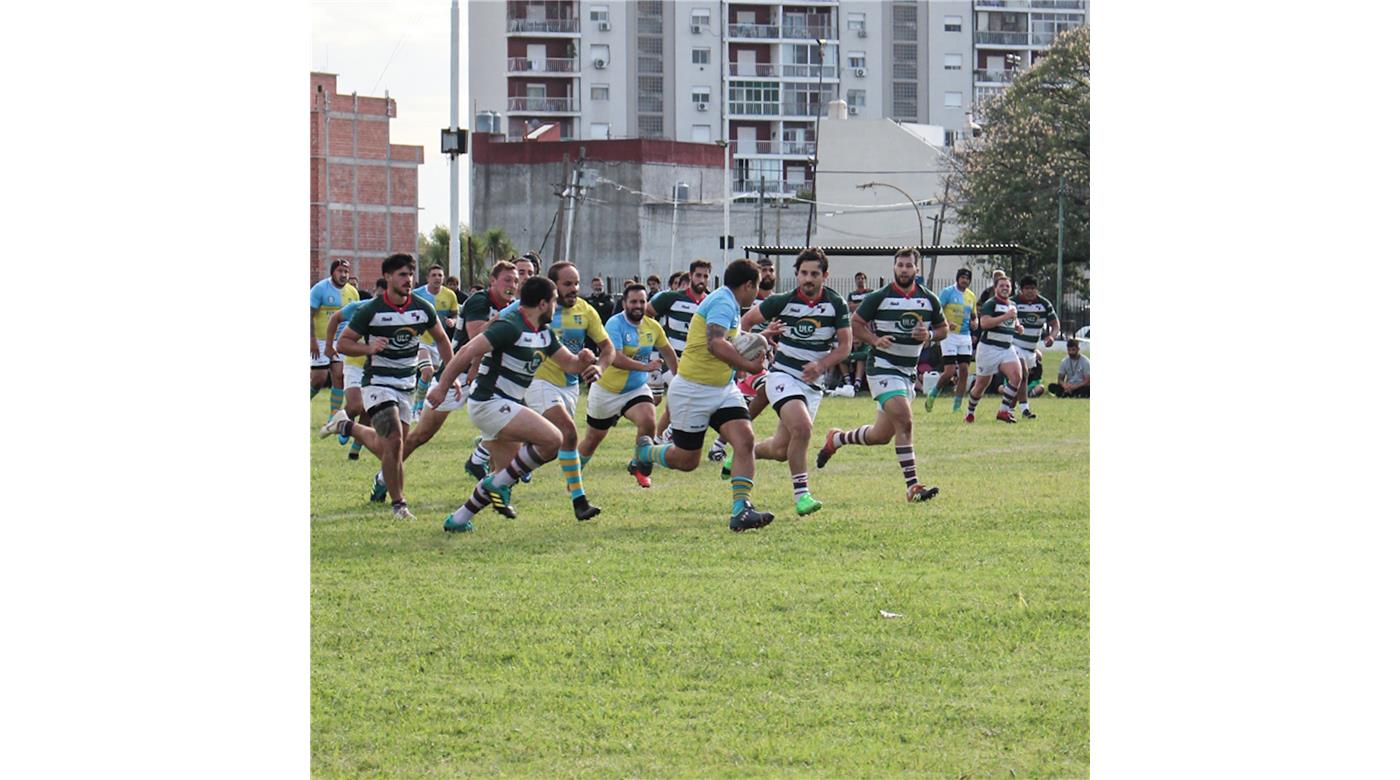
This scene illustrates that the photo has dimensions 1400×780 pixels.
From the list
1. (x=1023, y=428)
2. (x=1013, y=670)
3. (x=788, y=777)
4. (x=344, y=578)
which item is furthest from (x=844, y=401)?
(x=788, y=777)

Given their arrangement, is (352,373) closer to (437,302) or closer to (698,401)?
(437,302)

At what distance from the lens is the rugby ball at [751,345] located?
1012cm

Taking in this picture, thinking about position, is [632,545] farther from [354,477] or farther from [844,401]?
[844,401]

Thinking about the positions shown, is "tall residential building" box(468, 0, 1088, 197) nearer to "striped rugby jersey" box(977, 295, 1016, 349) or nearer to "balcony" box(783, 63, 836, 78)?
"balcony" box(783, 63, 836, 78)

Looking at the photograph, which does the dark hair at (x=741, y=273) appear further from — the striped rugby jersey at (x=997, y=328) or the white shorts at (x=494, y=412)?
the striped rugby jersey at (x=997, y=328)

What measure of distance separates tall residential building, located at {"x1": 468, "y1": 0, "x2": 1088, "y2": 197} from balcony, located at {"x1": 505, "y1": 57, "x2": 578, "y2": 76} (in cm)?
4

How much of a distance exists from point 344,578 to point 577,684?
2635mm

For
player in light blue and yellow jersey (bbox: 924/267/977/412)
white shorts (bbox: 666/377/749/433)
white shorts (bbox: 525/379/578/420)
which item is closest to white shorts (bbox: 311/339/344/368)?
white shorts (bbox: 525/379/578/420)

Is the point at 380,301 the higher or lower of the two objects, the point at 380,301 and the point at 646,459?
the higher

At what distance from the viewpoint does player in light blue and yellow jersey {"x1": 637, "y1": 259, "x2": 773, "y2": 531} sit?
10.0 m

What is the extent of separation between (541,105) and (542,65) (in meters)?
1.43

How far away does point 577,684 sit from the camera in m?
6.45

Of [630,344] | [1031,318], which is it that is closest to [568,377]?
[630,344]

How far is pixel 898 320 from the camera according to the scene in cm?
1173
